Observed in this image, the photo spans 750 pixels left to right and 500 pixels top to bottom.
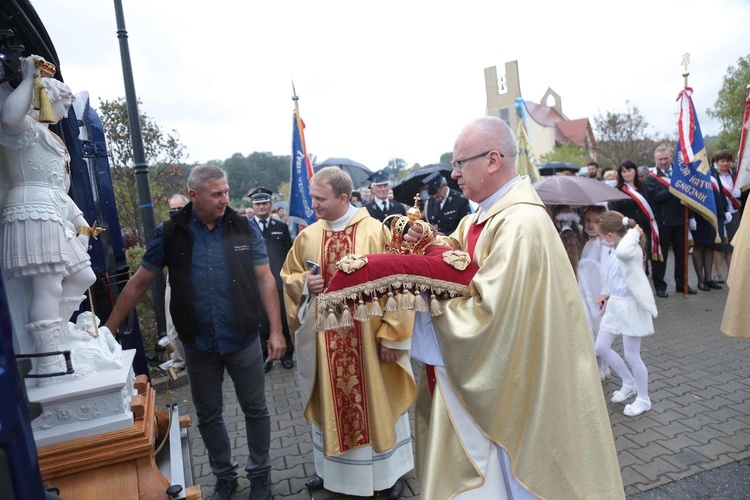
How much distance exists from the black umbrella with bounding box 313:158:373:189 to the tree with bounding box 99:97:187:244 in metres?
4.60

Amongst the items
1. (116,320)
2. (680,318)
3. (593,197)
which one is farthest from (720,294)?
(116,320)

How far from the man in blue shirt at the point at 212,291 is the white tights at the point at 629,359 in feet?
9.89

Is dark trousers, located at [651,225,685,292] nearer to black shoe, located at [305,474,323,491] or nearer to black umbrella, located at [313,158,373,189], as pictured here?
black umbrella, located at [313,158,373,189]

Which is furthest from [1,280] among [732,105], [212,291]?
[732,105]

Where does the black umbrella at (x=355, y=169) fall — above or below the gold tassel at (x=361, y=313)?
above

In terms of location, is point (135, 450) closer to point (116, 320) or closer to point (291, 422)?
point (116, 320)

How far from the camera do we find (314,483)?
368 cm

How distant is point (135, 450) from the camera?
2.07 meters

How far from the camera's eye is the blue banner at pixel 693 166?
7859 mm

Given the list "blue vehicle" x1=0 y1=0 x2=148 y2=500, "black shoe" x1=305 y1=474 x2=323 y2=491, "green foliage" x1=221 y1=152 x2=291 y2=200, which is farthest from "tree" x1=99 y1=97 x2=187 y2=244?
"green foliage" x1=221 y1=152 x2=291 y2=200

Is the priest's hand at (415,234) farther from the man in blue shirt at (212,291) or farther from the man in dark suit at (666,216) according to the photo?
the man in dark suit at (666,216)

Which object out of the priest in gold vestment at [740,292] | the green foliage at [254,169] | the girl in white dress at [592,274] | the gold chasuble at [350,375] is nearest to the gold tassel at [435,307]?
the gold chasuble at [350,375]

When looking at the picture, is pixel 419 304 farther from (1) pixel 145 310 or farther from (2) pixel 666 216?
(2) pixel 666 216

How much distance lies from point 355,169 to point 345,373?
9864 mm
